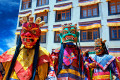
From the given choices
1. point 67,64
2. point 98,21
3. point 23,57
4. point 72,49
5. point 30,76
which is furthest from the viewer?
point 98,21

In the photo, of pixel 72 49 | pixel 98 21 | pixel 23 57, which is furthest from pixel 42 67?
pixel 98 21

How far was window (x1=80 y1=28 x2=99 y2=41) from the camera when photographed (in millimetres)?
12767

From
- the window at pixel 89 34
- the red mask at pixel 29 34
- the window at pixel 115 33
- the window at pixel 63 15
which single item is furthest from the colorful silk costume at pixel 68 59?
the window at pixel 63 15

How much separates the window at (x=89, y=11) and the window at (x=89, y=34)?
1675 millimetres

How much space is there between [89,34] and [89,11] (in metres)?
2.55

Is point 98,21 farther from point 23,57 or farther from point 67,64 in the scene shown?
point 23,57

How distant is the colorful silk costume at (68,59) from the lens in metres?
4.23

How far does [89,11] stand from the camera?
1360 cm

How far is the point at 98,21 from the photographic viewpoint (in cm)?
1265

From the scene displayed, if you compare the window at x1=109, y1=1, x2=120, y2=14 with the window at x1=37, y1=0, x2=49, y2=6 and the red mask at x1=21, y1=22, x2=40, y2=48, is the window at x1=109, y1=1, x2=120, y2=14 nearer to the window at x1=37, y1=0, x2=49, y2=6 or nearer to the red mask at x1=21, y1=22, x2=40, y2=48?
the window at x1=37, y1=0, x2=49, y2=6

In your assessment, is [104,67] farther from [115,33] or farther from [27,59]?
[115,33]

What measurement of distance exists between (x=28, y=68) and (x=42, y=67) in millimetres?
308

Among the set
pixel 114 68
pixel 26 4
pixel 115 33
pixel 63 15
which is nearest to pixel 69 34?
pixel 114 68

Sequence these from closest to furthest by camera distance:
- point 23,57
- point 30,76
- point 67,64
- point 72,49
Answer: point 30,76, point 23,57, point 67,64, point 72,49
